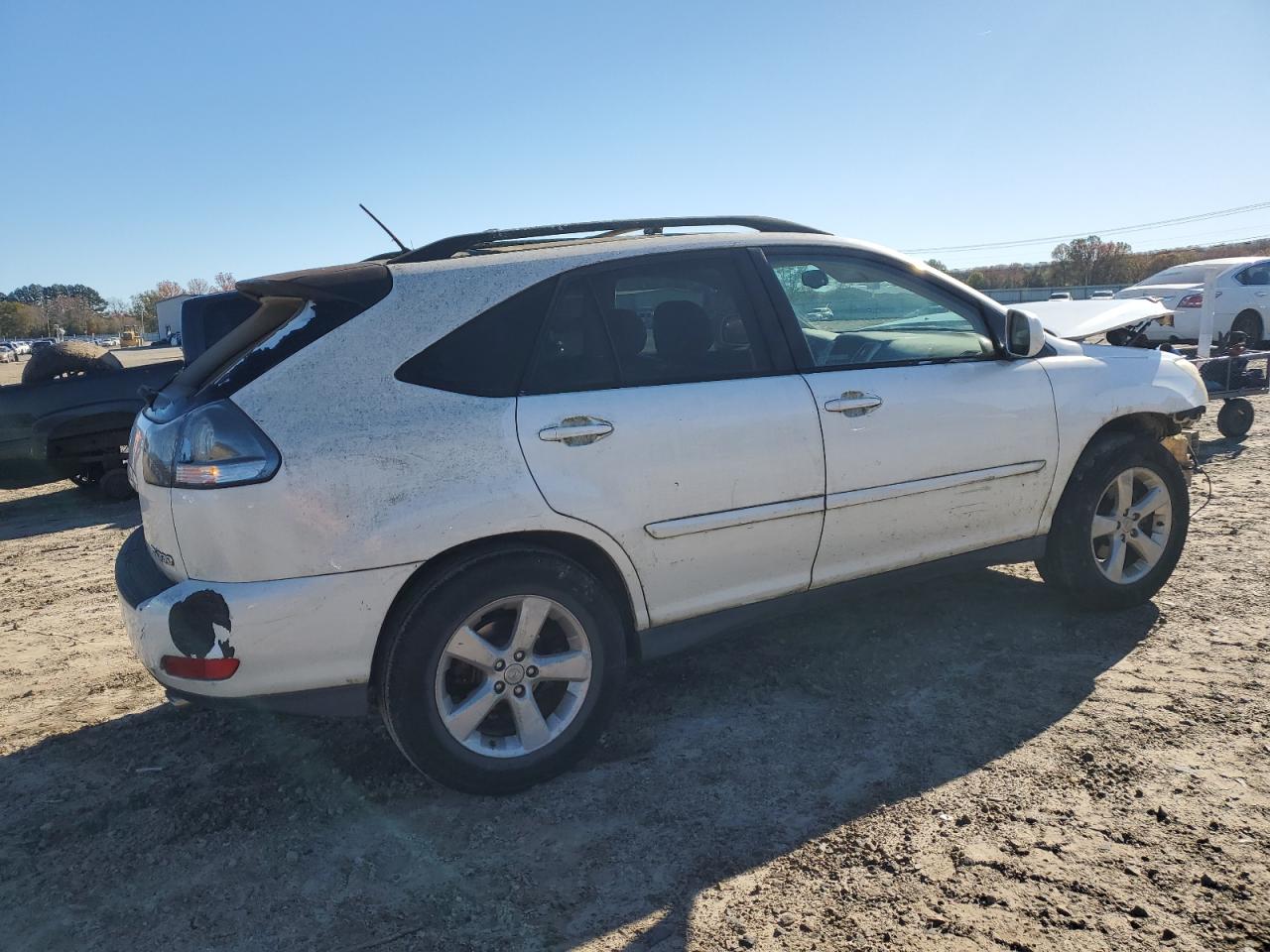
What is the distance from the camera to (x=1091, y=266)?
1934 inches

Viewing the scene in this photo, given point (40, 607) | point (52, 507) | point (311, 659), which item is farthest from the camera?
point (52, 507)

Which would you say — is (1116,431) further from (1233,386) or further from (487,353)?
(1233,386)

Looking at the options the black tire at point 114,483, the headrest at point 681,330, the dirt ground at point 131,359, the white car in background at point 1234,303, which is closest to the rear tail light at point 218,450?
the headrest at point 681,330

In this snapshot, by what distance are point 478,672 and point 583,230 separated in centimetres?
178

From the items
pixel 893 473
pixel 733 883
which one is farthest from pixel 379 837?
pixel 893 473

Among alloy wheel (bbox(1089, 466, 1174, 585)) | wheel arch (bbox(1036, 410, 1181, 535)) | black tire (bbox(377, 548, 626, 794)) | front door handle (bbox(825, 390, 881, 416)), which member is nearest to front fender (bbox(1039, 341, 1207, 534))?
wheel arch (bbox(1036, 410, 1181, 535))

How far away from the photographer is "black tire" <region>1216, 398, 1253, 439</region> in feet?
27.6

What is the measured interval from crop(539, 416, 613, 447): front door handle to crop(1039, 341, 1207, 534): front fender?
2.18 metres

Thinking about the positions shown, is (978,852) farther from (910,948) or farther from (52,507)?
(52,507)

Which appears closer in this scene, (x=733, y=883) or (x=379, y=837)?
(x=733, y=883)

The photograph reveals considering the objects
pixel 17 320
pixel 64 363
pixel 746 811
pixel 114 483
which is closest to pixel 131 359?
pixel 64 363

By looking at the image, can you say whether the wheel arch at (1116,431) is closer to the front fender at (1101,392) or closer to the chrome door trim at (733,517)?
the front fender at (1101,392)

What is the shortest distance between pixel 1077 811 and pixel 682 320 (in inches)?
81.6

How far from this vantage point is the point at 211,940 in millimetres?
2385
